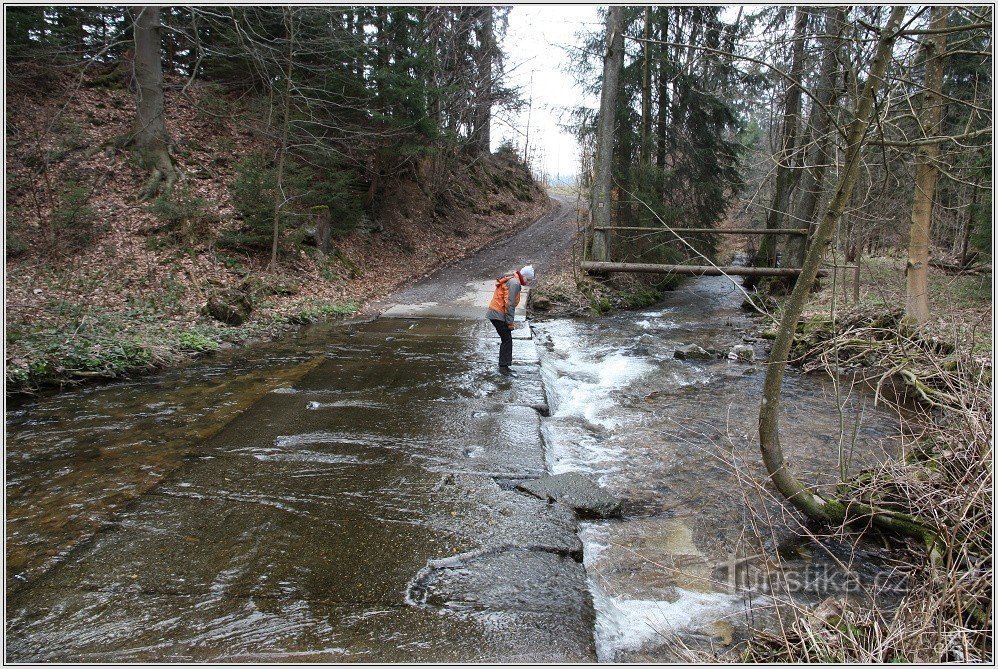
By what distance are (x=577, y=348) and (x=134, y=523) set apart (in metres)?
8.46

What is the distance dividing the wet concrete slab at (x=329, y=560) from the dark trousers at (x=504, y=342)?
2341 millimetres

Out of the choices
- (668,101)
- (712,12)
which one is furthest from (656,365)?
(712,12)

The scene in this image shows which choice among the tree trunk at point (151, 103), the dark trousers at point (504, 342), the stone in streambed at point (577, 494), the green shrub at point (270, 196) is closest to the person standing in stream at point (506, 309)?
the dark trousers at point (504, 342)

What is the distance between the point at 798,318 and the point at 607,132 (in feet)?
42.8

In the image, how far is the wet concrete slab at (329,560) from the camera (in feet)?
10.2

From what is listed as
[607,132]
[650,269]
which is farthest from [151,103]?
[650,269]

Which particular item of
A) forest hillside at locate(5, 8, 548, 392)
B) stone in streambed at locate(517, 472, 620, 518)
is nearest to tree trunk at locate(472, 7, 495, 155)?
forest hillside at locate(5, 8, 548, 392)

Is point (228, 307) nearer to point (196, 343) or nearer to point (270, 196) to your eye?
point (196, 343)

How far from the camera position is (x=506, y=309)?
28.4ft

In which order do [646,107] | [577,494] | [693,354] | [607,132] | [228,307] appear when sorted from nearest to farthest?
[577,494] → [693,354] → [228,307] → [607,132] → [646,107]

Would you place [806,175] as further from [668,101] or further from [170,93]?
[170,93]

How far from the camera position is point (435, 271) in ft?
62.0

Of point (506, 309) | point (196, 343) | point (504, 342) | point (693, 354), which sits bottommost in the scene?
point (693, 354)

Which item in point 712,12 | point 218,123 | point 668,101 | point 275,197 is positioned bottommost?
point 275,197
